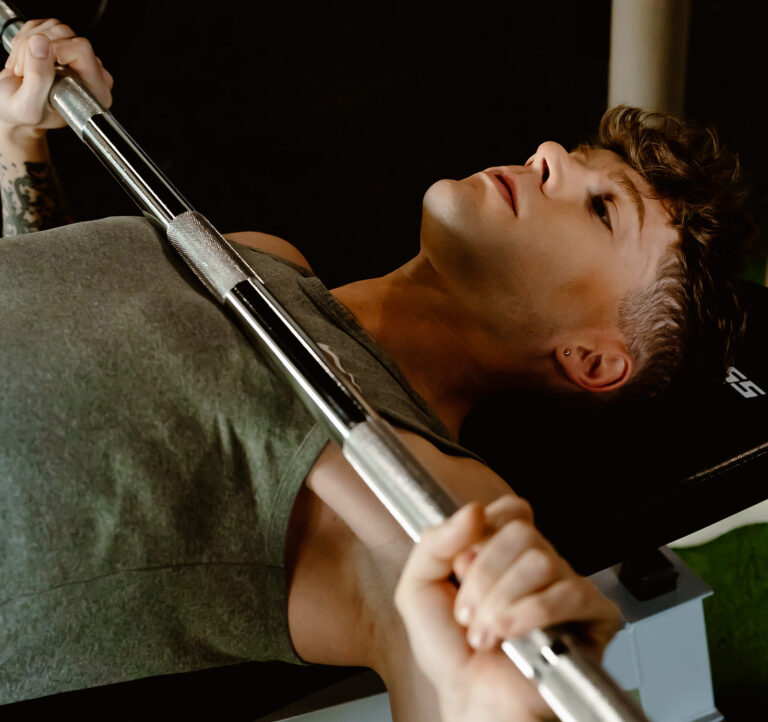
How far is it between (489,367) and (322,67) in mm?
1650

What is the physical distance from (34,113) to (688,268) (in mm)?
1016

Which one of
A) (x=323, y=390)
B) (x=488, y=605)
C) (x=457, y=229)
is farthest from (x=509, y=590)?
(x=457, y=229)

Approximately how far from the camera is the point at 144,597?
2.75 feet

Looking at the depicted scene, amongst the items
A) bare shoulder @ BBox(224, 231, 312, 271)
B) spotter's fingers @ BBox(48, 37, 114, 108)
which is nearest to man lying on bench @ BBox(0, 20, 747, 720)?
bare shoulder @ BBox(224, 231, 312, 271)

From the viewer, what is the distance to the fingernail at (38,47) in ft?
3.77

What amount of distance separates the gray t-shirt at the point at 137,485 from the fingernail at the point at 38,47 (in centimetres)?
43

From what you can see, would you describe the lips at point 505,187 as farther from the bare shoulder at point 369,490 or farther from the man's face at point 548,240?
the bare shoulder at point 369,490

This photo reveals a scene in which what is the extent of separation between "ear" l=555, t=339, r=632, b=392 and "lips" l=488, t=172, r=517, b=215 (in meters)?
0.23

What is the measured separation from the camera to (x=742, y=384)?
1.33 m

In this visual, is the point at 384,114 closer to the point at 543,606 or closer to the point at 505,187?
the point at 505,187

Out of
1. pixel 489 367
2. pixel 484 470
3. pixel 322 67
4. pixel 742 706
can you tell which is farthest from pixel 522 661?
pixel 322 67

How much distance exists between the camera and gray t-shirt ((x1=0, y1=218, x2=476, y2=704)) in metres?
0.81

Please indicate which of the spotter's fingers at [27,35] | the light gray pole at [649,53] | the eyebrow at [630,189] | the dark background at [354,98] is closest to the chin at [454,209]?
the eyebrow at [630,189]

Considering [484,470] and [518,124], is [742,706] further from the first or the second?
[518,124]
